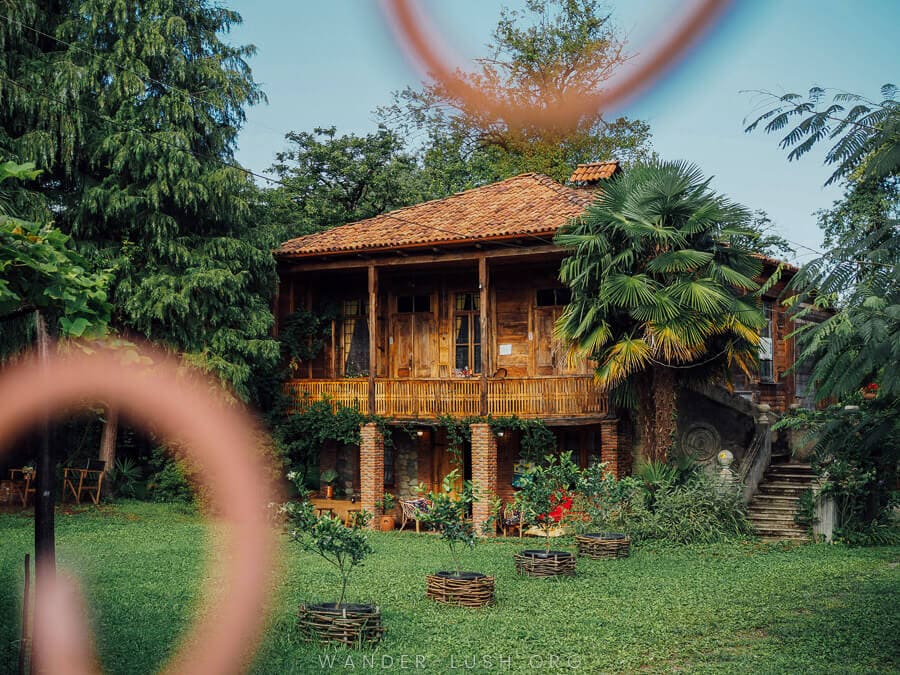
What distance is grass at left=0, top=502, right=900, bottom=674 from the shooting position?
8695mm

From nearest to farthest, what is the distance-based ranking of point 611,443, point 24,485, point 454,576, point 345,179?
1. point 454,576
2. point 611,443
3. point 24,485
4. point 345,179

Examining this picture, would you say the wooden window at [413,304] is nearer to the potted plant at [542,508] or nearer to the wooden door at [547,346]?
the wooden door at [547,346]

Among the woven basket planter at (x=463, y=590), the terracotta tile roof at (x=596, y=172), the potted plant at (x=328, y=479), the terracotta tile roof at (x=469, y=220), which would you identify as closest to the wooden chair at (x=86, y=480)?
the potted plant at (x=328, y=479)

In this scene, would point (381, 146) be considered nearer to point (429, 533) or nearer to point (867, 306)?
point (429, 533)

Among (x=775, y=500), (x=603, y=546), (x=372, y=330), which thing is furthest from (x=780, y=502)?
(x=372, y=330)

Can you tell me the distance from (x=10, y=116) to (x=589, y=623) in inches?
613

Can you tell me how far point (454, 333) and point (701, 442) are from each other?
20.9ft

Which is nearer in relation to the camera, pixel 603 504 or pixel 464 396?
pixel 603 504

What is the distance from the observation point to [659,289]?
16953 mm

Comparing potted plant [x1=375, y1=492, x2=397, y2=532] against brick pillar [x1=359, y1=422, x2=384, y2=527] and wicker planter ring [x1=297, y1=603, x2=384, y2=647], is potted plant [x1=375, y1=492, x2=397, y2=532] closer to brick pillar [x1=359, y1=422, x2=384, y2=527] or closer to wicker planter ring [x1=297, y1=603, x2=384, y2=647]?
brick pillar [x1=359, y1=422, x2=384, y2=527]

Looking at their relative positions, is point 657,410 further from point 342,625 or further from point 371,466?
point 342,625

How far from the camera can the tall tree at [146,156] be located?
18734mm

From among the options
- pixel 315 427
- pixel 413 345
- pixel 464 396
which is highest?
pixel 413 345

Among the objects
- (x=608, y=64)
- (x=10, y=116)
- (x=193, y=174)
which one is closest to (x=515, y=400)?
(x=193, y=174)
